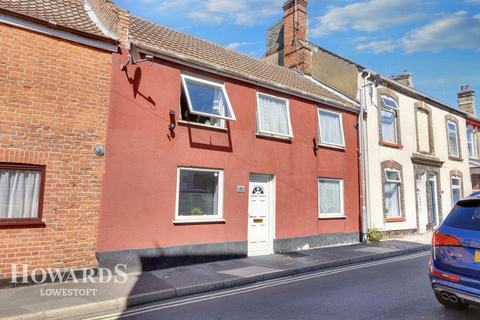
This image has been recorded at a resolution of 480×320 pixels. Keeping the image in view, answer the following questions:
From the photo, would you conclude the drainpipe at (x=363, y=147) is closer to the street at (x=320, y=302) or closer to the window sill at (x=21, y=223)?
the street at (x=320, y=302)

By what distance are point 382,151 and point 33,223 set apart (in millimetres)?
13159

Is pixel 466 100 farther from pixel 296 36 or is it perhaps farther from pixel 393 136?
pixel 296 36

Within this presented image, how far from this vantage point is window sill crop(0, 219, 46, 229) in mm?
6555

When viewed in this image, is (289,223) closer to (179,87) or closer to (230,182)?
(230,182)

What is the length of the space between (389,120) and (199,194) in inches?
418

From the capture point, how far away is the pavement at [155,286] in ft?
17.9

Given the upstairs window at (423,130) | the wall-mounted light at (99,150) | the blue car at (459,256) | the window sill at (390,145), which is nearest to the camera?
the blue car at (459,256)

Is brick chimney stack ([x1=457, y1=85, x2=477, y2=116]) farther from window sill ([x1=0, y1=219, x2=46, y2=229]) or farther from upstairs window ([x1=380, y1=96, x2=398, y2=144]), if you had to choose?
window sill ([x1=0, y1=219, x2=46, y2=229])

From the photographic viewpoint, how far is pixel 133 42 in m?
8.50

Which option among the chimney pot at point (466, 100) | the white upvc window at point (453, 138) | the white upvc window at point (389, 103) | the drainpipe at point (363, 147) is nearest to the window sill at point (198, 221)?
the drainpipe at point (363, 147)

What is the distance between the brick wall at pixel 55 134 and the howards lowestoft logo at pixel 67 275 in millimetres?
120

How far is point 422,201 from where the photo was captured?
16859mm

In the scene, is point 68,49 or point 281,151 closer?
point 68,49

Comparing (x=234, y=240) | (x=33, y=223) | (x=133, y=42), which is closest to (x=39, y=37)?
(x=133, y=42)
